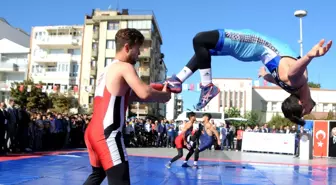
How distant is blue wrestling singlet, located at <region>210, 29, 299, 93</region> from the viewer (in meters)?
4.43

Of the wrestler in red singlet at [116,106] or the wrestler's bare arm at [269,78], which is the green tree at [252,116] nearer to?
the wrestler's bare arm at [269,78]

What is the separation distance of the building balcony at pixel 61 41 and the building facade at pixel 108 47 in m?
1.15

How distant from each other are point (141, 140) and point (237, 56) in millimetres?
18560

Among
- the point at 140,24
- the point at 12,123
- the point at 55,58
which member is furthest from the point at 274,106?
the point at 12,123

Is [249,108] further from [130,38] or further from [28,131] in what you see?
[130,38]

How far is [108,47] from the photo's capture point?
152 feet

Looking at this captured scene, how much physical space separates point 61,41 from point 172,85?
47.5 meters

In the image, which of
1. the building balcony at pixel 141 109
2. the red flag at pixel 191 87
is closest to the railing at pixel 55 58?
the building balcony at pixel 141 109

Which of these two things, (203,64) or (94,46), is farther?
(94,46)

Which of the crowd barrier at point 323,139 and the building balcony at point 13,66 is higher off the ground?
the building balcony at point 13,66

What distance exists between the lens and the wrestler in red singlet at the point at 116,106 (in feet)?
10.6

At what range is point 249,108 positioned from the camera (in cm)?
6550

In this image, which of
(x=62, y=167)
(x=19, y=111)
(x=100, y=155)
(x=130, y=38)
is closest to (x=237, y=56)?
(x=130, y=38)

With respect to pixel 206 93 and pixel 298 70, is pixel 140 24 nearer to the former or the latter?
pixel 206 93
